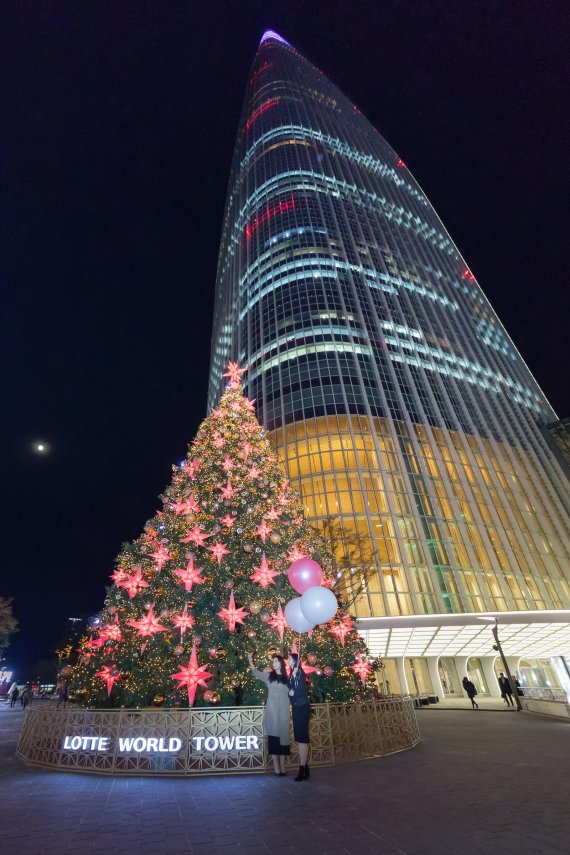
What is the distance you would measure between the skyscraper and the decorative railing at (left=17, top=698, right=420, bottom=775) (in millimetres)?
17191

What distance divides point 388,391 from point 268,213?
39188 mm

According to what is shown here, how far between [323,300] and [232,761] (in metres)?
46.1

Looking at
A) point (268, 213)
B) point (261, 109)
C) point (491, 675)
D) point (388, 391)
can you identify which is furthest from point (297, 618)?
point (261, 109)

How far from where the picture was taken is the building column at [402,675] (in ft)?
99.5

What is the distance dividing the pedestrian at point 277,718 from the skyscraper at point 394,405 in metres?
18.9

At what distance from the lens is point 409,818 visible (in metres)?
4.97

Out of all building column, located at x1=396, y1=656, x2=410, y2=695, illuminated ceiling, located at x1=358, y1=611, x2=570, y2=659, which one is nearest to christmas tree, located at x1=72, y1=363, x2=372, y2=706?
illuminated ceiling, located at x1=358, y1=611, x2=570, y2=659

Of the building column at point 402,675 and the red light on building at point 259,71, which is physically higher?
the red light on building at point 259,71

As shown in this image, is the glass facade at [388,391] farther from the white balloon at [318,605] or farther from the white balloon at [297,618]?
the white balloon at [318,605]

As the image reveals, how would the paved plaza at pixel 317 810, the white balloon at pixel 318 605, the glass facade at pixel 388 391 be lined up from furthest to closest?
1. the glass facade at pixel 388 391
2. the white balloon at pixel 318 605
3. the paved plaza at pixel 317 810

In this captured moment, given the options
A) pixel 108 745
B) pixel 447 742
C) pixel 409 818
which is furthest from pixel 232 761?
pixel 447 742

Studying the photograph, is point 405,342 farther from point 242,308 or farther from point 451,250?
point 451,250

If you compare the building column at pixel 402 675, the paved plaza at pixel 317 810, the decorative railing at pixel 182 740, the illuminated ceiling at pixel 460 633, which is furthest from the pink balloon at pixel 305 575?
the building column at pixel 402 675

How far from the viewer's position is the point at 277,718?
296 inches
